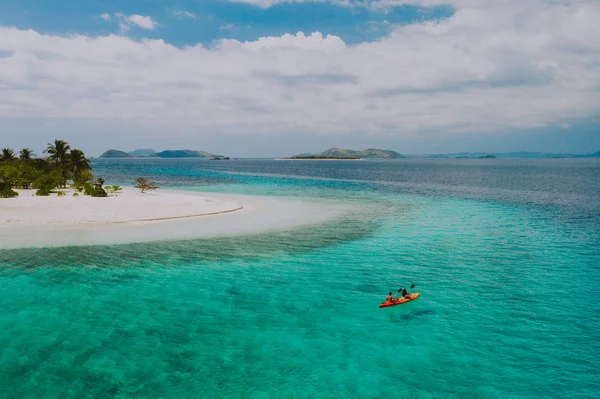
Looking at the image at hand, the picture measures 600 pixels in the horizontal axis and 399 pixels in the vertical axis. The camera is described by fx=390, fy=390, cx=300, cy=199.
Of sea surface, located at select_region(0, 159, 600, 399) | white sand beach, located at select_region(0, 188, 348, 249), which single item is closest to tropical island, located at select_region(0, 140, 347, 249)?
white sand beach, located at select_region(0, 188, 348, 249)

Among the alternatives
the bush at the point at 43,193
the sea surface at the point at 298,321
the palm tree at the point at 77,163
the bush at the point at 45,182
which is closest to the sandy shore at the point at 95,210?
the bush at the point at 43,193

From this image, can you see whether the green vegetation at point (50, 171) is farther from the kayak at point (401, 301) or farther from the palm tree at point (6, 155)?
the kayak at point (401, 301)

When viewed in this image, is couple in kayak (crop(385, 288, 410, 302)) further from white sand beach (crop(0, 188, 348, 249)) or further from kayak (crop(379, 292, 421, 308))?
white sand beach (crop(0, 188, 348, 249))

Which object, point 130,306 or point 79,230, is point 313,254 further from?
point 79,230

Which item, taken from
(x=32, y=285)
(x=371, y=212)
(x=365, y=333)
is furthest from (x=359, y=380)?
(x=371, y=212)

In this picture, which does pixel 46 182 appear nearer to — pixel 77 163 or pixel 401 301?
pixel 77 163

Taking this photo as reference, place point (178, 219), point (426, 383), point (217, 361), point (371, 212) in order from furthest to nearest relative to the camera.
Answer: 1. point (371, 212)
2. point (178, 219)
3. point (217, 361)
4. point (426, 383)

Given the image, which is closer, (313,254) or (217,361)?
(217,361)
